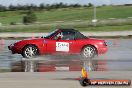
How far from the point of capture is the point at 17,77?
44.9 ft

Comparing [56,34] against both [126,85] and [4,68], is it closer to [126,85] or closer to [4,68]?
[4,68]

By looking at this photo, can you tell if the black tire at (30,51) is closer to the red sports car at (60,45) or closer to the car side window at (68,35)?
the red sports car at (60,45)

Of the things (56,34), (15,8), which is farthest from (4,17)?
(56,34)

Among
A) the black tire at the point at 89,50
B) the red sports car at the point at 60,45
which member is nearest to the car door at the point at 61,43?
the red sports car at the point at 60,45

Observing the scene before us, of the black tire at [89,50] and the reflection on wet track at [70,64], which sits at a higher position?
the black tire at [89,50]

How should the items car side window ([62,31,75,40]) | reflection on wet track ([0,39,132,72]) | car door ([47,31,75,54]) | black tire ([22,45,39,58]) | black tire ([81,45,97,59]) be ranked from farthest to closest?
car side window ([62,31,75,40]) → black tire ([81,45,97,59]) → car door ([47,31,75,54]) → black tire ([22,45,39,58]) → reflection on wet track ([0,39,132,72])

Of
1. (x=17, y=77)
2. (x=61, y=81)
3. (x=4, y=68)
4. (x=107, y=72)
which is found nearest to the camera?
(x=61, y=81)

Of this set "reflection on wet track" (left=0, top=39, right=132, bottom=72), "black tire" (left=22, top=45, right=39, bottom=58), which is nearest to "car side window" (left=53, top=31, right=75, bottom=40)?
"reflection on wet track" (left=0, top=39, right=132, bottom=72)

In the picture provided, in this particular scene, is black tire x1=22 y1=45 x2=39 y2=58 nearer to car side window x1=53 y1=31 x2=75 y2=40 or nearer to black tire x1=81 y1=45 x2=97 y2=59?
car side window x1=53 y1=31 x2=75 y2=40

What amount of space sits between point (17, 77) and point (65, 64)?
474cm

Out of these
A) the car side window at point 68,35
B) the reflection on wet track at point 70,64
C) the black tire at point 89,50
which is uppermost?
the car side window at point 68,35

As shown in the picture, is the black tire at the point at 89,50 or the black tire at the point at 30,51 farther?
the black tire at the point at 89,50

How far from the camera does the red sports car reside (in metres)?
20.6

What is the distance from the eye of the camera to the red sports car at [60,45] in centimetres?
2062
